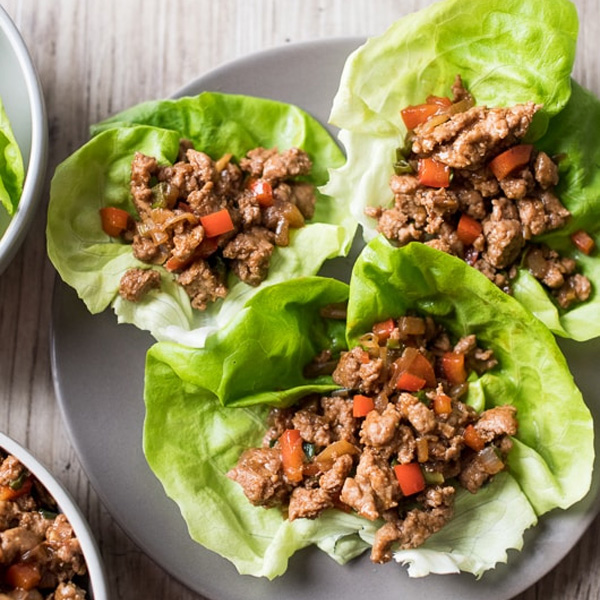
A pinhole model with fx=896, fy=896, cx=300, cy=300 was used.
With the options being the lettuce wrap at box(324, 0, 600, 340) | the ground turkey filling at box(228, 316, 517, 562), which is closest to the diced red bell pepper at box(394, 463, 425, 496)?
the ground turkey filling at box(228, 316, 517, 562)

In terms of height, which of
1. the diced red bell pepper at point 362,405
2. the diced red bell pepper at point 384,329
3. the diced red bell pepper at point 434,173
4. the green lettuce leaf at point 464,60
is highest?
the green lettuce leaf at point 464,60

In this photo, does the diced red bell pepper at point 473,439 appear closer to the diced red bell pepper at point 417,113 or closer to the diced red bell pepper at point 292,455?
the diced red bell pepper at point 292,455

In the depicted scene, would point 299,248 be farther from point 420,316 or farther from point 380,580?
point 380,580

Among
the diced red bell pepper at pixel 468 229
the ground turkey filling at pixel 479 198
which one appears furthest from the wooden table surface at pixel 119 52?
the diced red bell pepper at pixel 468 229

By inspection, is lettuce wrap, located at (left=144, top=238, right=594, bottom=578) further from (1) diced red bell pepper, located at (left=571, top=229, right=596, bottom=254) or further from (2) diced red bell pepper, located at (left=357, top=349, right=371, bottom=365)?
(1) diced red bell pepper, located at (left=571, top=229, right=596, bottom=254)

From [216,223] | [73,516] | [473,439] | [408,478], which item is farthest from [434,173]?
[73,516]

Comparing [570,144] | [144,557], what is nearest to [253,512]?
[144,557]

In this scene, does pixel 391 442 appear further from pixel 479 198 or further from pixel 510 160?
pixel 510 160
